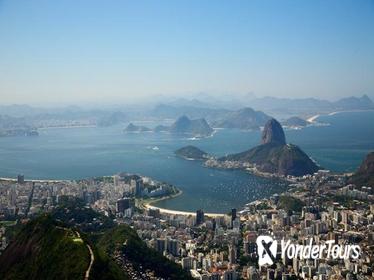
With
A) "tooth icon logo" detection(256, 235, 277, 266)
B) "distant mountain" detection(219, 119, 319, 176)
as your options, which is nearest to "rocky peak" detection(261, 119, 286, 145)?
"distant mountain" detection(219, 119, 319, 176)

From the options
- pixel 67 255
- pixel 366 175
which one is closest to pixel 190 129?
pixel 366 175

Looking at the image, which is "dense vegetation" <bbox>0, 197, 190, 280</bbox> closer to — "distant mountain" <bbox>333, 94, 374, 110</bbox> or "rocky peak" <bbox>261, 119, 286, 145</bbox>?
"rocky peak" <bbox>261, 119, 286, 145</bbox>

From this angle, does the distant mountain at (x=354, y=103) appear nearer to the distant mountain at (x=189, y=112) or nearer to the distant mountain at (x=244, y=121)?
the distant mountain at (x=189, y=112)

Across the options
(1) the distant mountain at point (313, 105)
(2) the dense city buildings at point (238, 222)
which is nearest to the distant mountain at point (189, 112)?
(1) the distant mountain at point (313, 105)

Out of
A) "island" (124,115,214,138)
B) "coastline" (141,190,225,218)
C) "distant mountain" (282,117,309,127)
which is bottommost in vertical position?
"coastline" (141,190,225,218)

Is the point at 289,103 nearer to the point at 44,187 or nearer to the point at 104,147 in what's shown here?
the point at 104,147

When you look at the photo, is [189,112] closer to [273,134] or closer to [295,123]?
[295,123]
